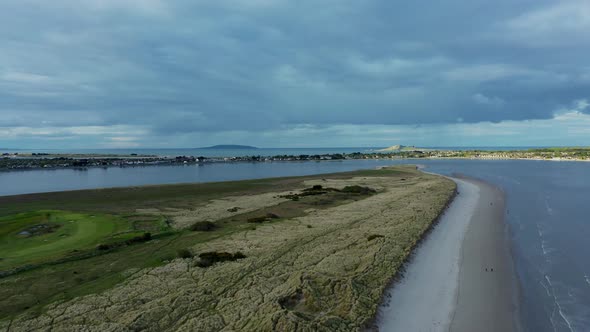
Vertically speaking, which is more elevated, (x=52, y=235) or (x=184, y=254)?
(x=184, y=254)

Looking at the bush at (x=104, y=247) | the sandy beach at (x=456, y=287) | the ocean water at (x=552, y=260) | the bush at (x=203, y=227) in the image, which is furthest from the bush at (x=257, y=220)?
the ocean water at (x=552, y=260)

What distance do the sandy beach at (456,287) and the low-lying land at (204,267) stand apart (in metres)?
1.09

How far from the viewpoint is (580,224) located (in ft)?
106

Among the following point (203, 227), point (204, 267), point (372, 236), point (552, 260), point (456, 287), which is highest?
point (372, 236)

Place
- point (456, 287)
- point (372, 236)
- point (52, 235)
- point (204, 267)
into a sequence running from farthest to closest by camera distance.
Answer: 1. point (52, 235)
2. point (372, 236)
3. point (204, 267)
4. point (456, 287)

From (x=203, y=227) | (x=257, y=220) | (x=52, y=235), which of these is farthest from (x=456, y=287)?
(x=52, y=235)

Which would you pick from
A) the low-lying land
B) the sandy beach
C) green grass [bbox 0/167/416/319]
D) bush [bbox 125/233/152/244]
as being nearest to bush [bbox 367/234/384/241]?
the low-lying land

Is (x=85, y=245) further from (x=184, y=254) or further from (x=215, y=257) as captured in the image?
(x=215, y=257)

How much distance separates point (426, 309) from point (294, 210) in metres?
22.6

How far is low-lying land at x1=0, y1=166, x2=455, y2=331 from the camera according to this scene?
13.0m

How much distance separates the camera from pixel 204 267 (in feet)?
59.9

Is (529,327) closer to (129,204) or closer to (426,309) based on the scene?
(426,309)

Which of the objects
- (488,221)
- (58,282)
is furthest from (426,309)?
(488,221)

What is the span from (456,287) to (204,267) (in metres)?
13.9
